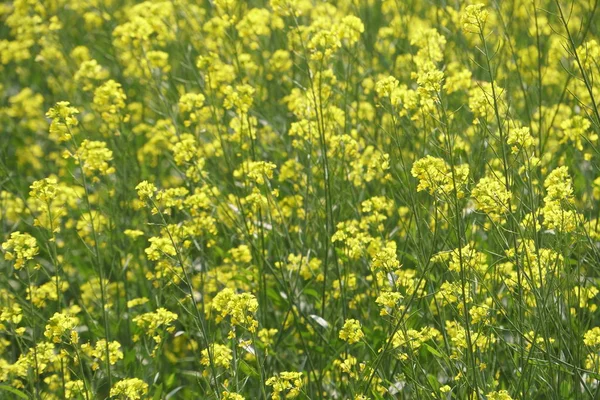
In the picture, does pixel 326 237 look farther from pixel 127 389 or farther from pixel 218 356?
pixel 127 389

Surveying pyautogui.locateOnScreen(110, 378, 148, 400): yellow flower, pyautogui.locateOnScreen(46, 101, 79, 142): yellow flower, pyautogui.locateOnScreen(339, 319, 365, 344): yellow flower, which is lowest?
pyautogui.locateOnScreen(110, 378, 148, 400): yellow flower

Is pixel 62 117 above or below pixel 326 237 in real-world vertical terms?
above

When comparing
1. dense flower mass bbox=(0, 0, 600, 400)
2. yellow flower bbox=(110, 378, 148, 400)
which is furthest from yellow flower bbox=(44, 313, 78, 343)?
yellow flower bbox=(110, 378, 148, 400)

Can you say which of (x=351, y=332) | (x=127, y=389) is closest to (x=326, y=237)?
(x=351, y=332)

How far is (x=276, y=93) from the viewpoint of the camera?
20.0ft

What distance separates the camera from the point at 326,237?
3.64 m

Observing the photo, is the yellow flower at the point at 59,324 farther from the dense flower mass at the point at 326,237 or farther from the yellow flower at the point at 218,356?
the yellow flower at the point at 218,356

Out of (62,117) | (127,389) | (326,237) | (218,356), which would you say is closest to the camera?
(127,389)

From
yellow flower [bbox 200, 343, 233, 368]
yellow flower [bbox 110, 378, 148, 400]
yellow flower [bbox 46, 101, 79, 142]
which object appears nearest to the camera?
yellow flower [bbox 110, 378, 148, 400]

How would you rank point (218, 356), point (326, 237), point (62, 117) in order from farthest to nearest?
point (326, 237) → point (62, 117) → point (218, 356)

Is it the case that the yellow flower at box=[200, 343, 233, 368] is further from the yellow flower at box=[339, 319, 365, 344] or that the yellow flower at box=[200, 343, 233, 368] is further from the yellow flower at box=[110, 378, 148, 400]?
the yellow flower at box=[339, 319, 365, 344]

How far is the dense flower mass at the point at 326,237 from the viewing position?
2.93m

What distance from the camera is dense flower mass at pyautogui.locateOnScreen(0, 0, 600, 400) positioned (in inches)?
115

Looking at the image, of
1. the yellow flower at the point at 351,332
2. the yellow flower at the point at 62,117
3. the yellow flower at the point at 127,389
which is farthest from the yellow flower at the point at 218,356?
the yellow flower at the point at 62,117
